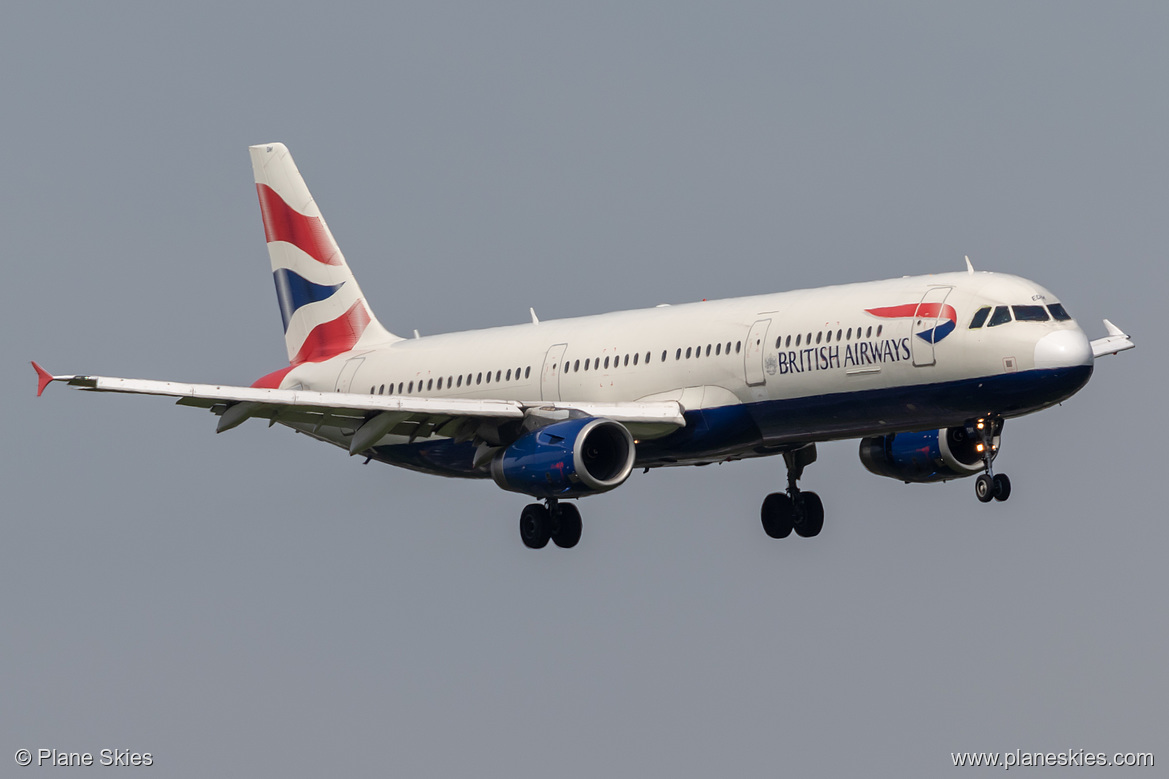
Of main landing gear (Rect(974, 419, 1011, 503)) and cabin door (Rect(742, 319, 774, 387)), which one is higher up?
cabin door (Rect(742, 319, 774, 387))

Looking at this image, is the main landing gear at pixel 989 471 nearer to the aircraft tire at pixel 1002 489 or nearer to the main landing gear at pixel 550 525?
the aircraft tire at pixel 1002 489

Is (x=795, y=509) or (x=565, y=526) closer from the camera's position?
(x=565, y=526)

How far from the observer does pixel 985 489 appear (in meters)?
41.9

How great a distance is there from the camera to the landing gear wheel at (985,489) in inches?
1645

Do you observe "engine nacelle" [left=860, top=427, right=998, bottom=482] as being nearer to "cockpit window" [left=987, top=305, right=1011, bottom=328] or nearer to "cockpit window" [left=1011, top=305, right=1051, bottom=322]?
"cockpit window" [left=1011, top=305, right=1051, bottom=322]

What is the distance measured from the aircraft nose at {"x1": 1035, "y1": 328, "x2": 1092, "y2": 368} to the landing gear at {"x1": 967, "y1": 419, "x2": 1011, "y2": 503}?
2183 mm

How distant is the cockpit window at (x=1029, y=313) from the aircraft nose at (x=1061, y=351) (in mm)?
514

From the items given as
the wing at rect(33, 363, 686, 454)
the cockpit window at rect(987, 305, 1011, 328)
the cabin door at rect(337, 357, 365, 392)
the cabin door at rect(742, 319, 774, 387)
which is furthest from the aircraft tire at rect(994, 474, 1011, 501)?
the cabin door at rect(337, 357, 365, 392)

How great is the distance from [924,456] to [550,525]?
31.0ft

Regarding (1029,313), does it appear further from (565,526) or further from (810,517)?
(565,526)

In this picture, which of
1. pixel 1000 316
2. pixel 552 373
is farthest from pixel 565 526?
pixel 1000 316

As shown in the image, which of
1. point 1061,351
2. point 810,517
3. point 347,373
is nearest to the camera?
point 1061,351

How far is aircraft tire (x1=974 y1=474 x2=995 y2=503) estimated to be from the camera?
41781 millimetres

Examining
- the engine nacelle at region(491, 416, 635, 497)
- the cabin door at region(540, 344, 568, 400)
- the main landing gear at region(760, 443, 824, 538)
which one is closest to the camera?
the engine nacelle at region(491, 416, 635, 497)
